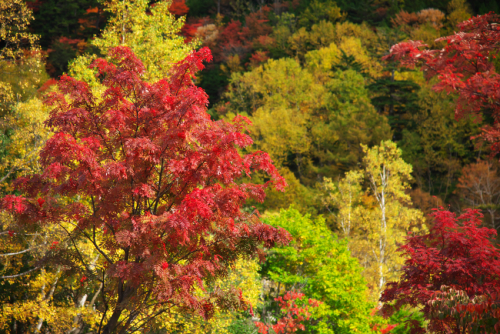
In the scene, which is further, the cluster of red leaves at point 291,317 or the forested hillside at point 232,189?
the cluster of red leaves at point 291,317

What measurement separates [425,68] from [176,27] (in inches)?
432

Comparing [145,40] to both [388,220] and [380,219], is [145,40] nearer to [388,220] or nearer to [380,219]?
[388,220]

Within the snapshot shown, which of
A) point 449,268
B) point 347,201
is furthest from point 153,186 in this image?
point 347,201

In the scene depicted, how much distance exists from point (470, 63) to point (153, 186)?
458 centimetres

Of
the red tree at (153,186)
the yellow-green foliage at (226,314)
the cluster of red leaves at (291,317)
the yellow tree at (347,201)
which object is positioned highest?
the red tree at (153,186)

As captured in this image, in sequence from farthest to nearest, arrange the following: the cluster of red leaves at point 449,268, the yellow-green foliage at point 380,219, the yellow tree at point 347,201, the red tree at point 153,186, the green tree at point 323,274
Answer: the yellow tree at point 347,201 → the yellow-green foliage at point 380,219 → the green tree at point 323,274 → the cluster of red leaves at point 449,268 → the red tree at point 153,186

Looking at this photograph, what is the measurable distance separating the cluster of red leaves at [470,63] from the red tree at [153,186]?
2.50 meters

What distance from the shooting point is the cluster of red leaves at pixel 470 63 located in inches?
231

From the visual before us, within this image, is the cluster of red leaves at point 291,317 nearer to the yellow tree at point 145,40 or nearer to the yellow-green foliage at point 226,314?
the yellow-green foliage at point 226,314

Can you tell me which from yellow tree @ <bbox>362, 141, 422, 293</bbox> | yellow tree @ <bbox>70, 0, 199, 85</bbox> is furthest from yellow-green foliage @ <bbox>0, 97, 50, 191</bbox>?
yellow tree @ <bbox>362, 141, 422, 293</bbox>

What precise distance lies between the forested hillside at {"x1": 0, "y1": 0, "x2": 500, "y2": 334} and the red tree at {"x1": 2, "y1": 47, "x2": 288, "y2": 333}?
3 cm

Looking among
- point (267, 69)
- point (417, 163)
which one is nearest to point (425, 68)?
point (417, 163)

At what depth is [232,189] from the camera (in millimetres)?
5664

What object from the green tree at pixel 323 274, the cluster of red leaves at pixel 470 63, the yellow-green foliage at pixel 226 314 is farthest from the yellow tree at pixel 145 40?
the cluster of red leaves at pixel 470 63
